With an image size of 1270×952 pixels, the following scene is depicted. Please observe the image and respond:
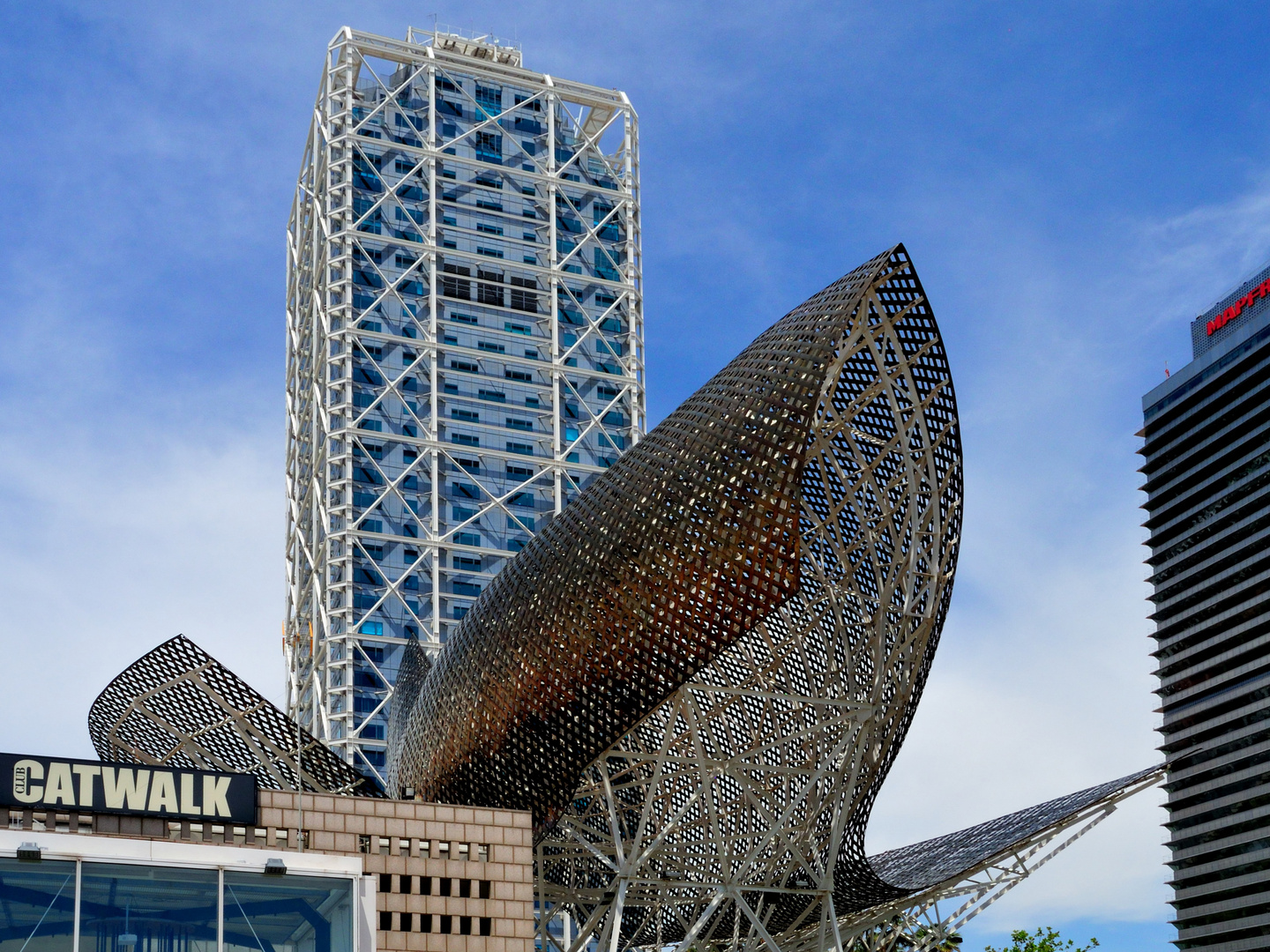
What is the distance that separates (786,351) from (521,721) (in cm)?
1139

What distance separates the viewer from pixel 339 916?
1289 inches

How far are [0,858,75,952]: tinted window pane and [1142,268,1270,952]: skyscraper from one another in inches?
4081

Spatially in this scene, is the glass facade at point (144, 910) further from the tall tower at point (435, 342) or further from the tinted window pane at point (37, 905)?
the tall tower at point (435, 342)

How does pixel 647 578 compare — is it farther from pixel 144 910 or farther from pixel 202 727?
pixel 202 727

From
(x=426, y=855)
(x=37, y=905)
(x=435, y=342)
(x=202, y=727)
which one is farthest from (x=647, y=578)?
(x=435, y=342)

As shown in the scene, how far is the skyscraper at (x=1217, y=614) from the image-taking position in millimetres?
123688

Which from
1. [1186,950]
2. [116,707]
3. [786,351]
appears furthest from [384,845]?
[1186,950]

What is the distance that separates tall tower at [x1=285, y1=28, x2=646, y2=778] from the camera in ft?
346

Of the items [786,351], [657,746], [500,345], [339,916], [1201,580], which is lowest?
[339,916]

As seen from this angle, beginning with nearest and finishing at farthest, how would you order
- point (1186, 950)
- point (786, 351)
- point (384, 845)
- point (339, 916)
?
point (339, 916) → point (384, 845) → point (786, 351) → point (1186, 950)

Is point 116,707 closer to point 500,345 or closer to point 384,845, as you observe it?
point 384,845

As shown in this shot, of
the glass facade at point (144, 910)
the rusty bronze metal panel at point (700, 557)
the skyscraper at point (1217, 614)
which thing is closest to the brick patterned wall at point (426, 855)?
the glass facade at point (144, 910)

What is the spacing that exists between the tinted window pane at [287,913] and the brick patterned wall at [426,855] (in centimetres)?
306

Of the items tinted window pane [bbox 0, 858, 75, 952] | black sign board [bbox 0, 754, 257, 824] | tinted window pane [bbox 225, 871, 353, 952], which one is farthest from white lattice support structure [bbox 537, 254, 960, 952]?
tinted window pane [bbox 0, 858, 75, 952]
